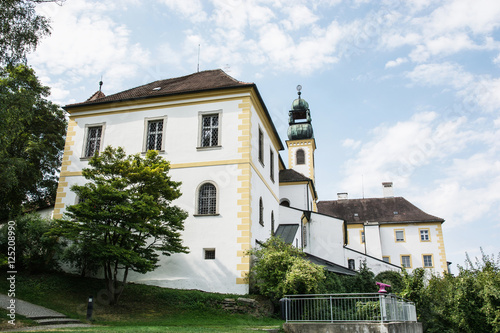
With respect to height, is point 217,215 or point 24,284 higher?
point 217,215

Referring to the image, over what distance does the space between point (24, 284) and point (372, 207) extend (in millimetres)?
42788

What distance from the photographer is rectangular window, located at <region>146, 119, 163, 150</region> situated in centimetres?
2031

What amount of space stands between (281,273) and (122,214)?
20.6ft

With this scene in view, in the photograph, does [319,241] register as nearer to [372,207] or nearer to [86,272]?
[86,272]

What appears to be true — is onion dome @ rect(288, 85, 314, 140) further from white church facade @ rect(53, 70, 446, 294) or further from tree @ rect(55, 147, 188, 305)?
tree @ rect(55, 147, 188, 305)

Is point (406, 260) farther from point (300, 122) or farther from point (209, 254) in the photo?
point (209, 254)

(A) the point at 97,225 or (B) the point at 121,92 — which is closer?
(A) the point at 97,225

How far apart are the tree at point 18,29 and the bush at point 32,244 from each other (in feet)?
22.5

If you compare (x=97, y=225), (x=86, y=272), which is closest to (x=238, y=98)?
(x=97, y=225)

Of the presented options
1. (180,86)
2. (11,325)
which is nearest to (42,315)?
(11,325)

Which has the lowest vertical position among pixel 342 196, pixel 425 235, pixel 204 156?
pixel 204 156

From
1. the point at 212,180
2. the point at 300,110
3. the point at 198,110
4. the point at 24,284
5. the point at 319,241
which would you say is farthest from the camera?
the point at 300,110

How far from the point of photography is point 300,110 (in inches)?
1919

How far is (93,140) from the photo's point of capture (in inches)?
840
